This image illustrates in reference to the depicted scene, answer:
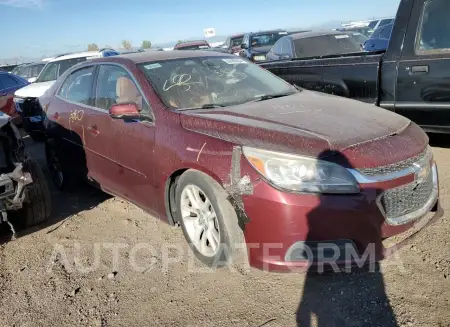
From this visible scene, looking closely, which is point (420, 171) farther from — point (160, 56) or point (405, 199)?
point (160, 56)

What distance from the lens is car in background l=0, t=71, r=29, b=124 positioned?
361 inches

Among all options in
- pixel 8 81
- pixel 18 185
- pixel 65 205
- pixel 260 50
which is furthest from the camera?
pixel 260 50

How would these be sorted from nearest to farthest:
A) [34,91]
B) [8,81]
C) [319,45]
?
[319,45], [34,91], [8,81]

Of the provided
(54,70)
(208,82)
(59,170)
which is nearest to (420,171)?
(208,82)

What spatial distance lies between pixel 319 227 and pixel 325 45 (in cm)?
577

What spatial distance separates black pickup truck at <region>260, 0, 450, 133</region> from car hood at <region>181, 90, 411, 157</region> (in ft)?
3.94

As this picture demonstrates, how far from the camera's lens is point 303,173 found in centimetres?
239

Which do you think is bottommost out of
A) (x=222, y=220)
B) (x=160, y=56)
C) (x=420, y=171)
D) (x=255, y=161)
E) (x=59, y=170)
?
(x=59, y=170)

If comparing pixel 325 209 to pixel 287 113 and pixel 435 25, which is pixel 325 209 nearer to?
pixel 287 113

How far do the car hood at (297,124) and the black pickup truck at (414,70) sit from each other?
1202 mm

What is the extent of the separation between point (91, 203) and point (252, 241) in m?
2.69

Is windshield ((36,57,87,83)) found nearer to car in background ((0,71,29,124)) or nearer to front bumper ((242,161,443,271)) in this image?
car in background ((0,71,29,124))

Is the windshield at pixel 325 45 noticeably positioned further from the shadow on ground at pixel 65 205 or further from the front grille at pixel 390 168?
the front grille at pixel 390 168

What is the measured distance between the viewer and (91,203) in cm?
463
